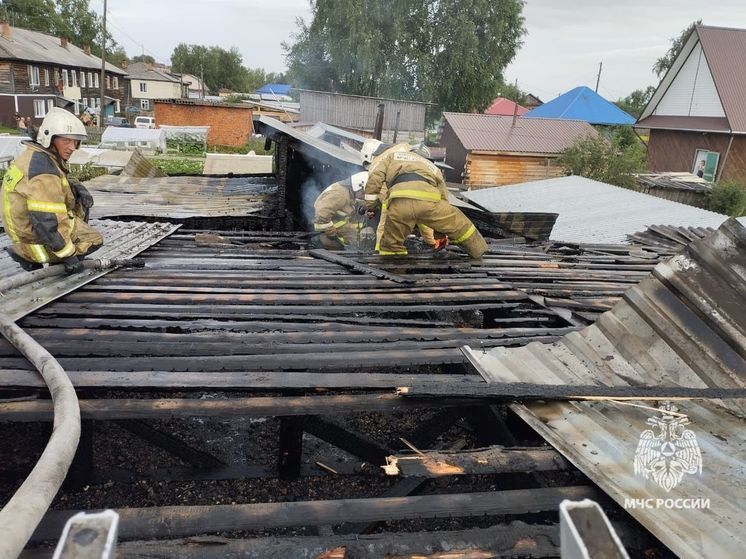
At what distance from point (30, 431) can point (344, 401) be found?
4204mm

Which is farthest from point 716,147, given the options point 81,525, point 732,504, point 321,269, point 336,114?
point 81,525

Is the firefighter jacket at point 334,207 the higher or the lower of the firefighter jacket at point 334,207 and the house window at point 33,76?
the lower

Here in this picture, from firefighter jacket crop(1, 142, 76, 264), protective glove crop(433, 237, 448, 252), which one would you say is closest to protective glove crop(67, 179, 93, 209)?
firefighter jacket crop(1, 142, 76, 264)

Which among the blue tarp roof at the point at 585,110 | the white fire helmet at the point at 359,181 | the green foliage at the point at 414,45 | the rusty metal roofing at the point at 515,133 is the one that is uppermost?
Result: the green foliage at the point at 414,45

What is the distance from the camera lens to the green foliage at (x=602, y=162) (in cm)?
2067

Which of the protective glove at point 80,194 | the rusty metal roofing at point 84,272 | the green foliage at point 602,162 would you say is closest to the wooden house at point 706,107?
the green foliage at point 602,162

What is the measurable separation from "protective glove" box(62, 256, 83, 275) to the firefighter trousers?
268cm

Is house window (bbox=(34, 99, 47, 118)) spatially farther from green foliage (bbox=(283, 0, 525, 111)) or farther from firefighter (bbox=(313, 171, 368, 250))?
firefighter (bbox=(313, 171, 368, 250))

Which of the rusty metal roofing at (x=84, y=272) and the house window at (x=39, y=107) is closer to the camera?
the rusty metal roofing at (x=84, y=272)

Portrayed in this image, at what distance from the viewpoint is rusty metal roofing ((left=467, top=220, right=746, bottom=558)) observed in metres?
1.87

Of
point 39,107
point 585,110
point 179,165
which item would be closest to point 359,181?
point 179,165

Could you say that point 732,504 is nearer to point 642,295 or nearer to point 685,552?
point 685,552

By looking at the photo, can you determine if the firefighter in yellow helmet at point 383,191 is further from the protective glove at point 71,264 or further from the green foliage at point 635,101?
the green foliage at point 635,101

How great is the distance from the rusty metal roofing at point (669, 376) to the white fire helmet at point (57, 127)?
3569mm
